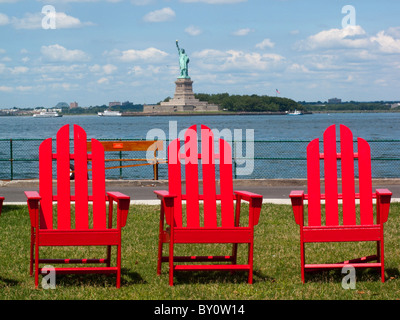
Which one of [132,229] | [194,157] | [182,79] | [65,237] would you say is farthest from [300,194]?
[182,79]

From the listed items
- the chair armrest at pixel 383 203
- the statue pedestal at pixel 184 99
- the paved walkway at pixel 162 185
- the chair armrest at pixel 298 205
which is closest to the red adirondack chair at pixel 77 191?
the chair armrest at pixel 298 205

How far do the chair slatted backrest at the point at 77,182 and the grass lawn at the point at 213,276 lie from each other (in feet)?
1.96

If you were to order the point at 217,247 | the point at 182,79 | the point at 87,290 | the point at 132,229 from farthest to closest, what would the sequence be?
1. the point at 182,79
2. the point at 132,229
3. the point at 217,247
4. the point at 87,290

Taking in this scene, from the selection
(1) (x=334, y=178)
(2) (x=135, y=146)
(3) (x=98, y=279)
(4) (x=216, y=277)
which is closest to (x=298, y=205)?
(1) (x=334, y=178)

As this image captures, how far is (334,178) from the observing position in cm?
727

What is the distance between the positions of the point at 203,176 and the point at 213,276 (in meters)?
1.03

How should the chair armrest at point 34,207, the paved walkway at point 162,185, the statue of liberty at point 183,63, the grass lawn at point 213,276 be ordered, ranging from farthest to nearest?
1. the statue of liberty at point 183,63
2. the paved walkway at point 162,185
3. the chair armrest at point 34,207
4. the grass lawn at point 213,276

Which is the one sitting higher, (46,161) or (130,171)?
(46,161)

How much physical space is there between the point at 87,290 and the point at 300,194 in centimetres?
219

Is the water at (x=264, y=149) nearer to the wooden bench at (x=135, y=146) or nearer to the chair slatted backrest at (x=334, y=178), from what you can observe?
the wooden bench at (x=135, y=146)

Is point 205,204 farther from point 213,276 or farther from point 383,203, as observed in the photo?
point 383,203

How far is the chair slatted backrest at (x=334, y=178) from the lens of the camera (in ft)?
23.1
